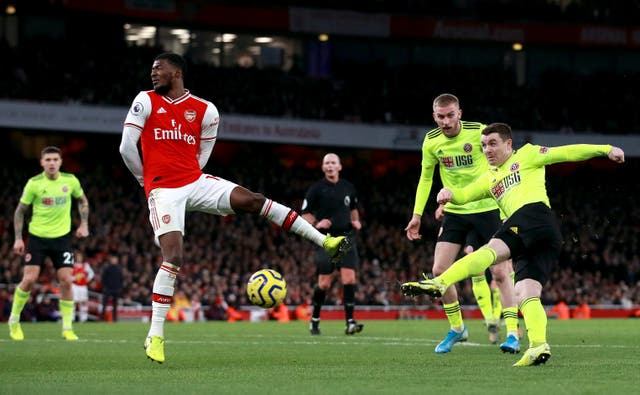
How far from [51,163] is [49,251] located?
44.7 inches

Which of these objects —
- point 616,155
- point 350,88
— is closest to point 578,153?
point 616,155

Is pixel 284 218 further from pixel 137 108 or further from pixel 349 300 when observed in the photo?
pixel 349 300

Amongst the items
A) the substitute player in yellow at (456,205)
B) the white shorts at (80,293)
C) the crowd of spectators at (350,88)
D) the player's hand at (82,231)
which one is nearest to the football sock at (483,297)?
the substitute player in yellow at (456,205)

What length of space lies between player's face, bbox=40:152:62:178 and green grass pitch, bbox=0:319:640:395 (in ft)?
7.57

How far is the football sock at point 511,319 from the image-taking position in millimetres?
10409

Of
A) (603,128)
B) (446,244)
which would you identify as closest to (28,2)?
(603,128)

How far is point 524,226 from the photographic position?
858 centimetres

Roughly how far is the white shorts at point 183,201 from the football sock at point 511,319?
2993mm

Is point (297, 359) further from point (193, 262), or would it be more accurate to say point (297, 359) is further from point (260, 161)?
point (260, 161)

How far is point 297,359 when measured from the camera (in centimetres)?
971

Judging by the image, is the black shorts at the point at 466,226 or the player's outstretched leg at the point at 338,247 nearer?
the player's outstretched leg at the point at 338,247

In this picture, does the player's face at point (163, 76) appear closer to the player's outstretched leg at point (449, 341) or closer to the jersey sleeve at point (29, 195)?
the player's outstretched leg at point (449, 341)

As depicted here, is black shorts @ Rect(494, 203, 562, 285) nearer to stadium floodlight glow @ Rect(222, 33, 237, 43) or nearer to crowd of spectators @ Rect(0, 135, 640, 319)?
crowd of spectators @ Rect(0, 135, 640, 319)

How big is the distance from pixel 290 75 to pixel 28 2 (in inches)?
351
